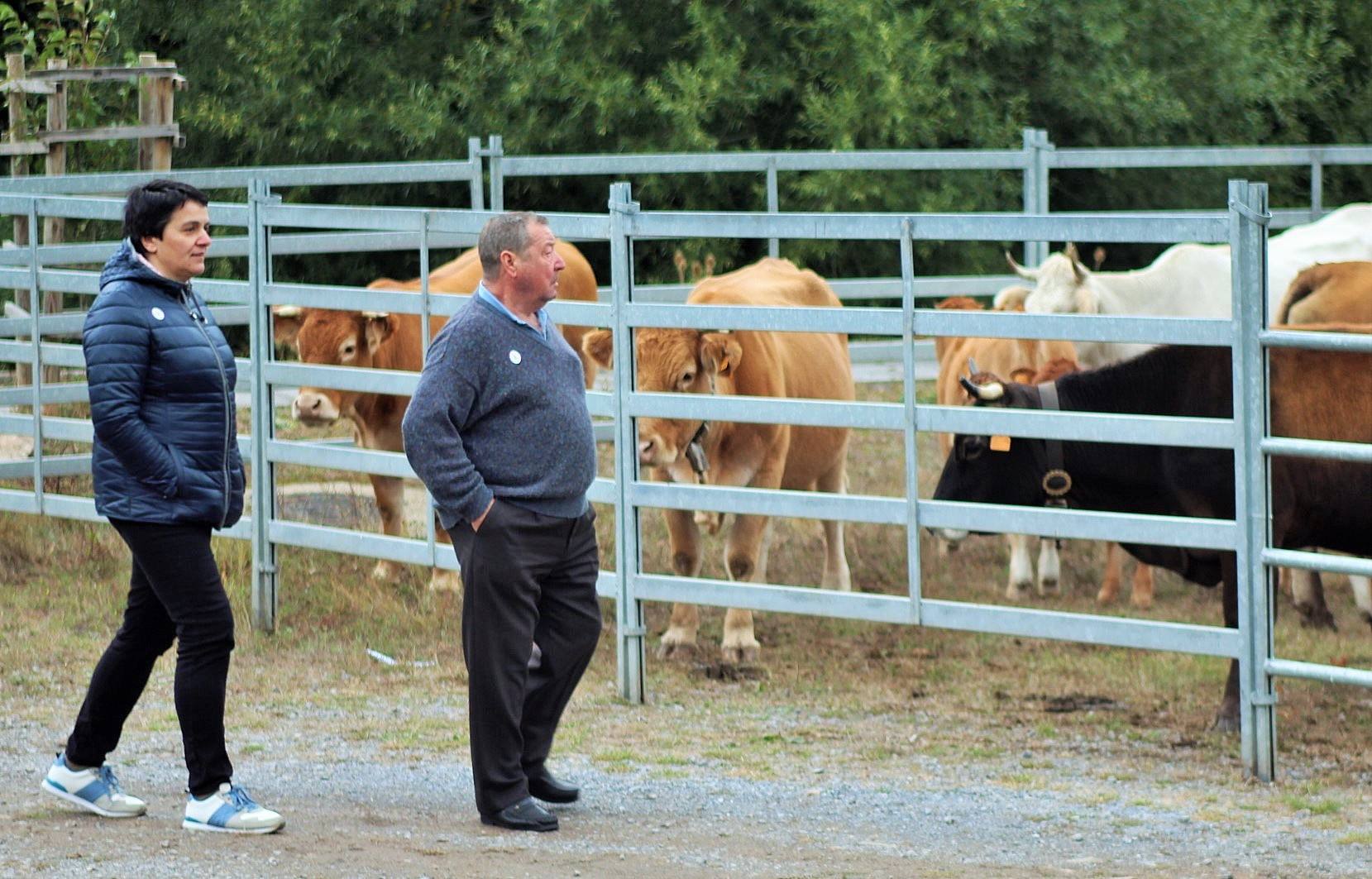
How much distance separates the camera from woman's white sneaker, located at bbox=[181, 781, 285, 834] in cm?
558

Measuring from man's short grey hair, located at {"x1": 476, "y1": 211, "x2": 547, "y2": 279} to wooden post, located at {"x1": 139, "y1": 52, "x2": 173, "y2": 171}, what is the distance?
703 centimetres

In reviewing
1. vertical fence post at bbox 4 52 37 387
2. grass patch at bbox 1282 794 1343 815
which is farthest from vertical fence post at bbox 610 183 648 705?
vertical fence post at bbox 4 52 37 387

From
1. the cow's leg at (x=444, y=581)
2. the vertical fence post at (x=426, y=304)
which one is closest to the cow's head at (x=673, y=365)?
the vertical fence post at (x=426, y=304)

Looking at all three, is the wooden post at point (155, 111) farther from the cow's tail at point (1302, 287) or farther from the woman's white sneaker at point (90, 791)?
the woman's white sneaker at point (90, 791)

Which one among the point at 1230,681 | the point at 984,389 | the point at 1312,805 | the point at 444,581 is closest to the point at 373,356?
the point at 444,581

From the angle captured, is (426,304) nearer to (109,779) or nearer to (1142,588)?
(109,779)

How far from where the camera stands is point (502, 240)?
Answer: 5516 millimetres

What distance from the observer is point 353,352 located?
9.79m

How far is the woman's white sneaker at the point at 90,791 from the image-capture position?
5.79 meters

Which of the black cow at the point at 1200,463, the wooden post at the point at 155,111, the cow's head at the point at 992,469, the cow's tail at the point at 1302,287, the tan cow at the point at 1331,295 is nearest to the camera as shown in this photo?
the black cow at the point at 1200,463

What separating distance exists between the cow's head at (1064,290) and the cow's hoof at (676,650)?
11.1ft

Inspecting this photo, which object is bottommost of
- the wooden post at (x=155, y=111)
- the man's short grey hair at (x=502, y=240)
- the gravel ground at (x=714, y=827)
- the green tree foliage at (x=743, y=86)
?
the gravel ground at (x=714, y=827)

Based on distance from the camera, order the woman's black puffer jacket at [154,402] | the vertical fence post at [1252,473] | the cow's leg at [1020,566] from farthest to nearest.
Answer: the cow's leg at [1020,566], the vertical fence post at [1252,473], the woman's black puffer jacket at [154,402]

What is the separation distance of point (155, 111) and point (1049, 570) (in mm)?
6113
